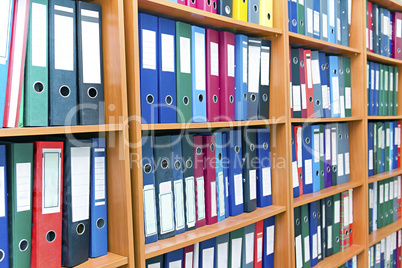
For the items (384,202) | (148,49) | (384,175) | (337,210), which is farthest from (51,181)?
(384,202)

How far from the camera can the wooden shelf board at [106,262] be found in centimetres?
104

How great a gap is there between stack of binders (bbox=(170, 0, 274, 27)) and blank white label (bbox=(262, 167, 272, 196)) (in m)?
0.65

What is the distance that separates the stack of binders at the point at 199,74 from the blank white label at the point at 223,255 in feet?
1.66

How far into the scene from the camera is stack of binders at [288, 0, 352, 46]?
1769 mm

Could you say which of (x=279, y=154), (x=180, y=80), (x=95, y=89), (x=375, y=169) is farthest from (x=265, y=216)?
(x=375, y=169)

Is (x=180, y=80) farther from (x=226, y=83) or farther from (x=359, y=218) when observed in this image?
(x=359, y=218)

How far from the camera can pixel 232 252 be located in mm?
1494

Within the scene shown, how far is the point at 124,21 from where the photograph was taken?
1.13m

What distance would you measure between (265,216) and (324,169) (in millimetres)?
641

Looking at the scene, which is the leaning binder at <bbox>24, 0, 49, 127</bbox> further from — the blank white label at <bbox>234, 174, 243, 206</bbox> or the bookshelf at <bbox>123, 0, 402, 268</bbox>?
the blank white label at <bbox>234, 174, 243, 206</bbox>

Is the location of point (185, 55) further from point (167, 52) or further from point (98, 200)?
point (98, 200)

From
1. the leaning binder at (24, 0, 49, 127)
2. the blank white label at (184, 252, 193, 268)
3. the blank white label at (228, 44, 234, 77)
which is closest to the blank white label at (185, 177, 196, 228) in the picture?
the blank white label at (184, 252, 193, 268)

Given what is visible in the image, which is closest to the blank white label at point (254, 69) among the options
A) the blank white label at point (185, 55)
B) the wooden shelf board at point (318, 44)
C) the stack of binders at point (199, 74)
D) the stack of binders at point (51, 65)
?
the stack of binders at point (199, 74)

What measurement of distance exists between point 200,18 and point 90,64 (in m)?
0.48
